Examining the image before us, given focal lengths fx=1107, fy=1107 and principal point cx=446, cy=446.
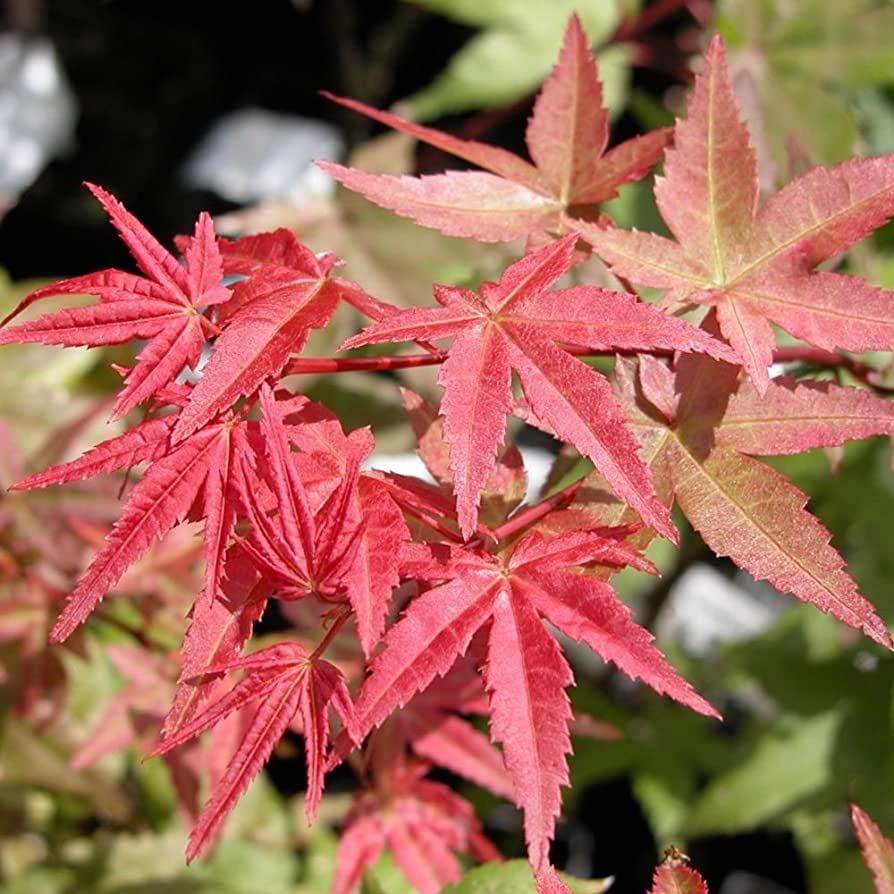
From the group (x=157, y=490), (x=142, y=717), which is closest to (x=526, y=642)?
(x=157, y=490)

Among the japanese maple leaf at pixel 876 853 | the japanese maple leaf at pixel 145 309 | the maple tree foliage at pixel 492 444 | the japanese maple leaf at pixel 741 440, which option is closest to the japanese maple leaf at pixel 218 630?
the maple tree foliage at pixel 492 444

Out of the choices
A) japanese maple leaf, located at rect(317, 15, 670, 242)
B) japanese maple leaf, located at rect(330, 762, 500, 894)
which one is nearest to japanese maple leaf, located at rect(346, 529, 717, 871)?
japanese maple leaf, located at rect(317, 15, 670, 242)

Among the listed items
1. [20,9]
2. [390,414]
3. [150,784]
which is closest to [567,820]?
[150,784]

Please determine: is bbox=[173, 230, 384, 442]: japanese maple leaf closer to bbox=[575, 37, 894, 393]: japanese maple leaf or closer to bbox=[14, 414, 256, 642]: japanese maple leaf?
bbox=[14, 414, 256, 642]: japanese maple leaf

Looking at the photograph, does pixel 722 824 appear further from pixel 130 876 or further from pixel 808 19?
pixel 808 19

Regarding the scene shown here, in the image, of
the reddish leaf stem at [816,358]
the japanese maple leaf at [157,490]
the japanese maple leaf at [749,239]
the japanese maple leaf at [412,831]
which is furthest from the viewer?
the japanese maple leaf at [412,831]

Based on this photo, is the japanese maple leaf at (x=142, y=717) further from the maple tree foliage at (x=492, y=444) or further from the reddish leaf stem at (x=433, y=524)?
the reddish leaf stem at (x=433, y=524)

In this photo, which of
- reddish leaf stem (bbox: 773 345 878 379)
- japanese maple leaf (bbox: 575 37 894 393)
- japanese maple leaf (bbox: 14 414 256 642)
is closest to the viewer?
japanese maple leaf (bbox: 14 414 256 642)
